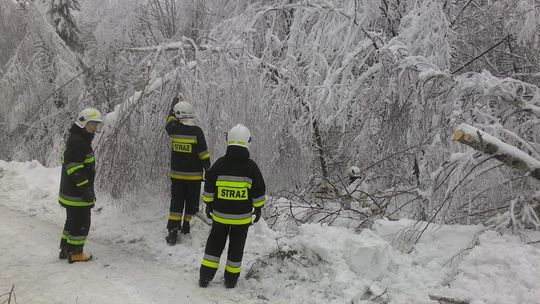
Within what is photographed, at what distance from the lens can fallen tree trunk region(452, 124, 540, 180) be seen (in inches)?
147

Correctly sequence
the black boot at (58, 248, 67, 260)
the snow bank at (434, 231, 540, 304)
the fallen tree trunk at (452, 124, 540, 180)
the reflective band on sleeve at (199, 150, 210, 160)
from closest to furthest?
the snow bank at (434, 231, 540, 304)
the fallen tree trunk at (452, 124, 540, 180)
the black boot at (58, 248, 67, 260)
the reflective band on sleeve at (199, 150, 210, 160)

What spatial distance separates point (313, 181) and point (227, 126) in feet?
7.74

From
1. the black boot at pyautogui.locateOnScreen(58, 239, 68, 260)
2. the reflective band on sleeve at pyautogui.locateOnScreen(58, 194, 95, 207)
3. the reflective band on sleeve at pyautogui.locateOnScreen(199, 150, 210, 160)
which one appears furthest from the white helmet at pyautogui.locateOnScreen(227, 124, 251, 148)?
the black boot at pyautogui.locateOnScreen(58, 239, 68, 260)

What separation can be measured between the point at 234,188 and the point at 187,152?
1.29 metres

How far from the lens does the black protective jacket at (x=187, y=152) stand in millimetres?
5055

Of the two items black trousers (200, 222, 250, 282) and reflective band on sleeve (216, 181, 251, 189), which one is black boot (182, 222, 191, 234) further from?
reflective band on sleeve (216, 181, 251, 189)

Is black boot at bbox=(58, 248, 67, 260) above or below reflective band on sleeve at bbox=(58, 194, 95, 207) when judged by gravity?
below

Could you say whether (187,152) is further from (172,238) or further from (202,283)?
(202,283)

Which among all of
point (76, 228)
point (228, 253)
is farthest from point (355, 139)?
point (76, 228)

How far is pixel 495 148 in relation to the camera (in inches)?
148

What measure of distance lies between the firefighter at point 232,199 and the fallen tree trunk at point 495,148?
194 cm

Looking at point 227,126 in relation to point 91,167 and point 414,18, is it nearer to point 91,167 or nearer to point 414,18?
Answer: point 91,167

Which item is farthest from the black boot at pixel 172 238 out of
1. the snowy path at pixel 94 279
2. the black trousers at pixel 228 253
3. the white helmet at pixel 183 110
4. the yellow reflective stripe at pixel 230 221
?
the white helmet at pixel 183 110

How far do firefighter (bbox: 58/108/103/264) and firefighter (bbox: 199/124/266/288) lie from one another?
1.51 m
